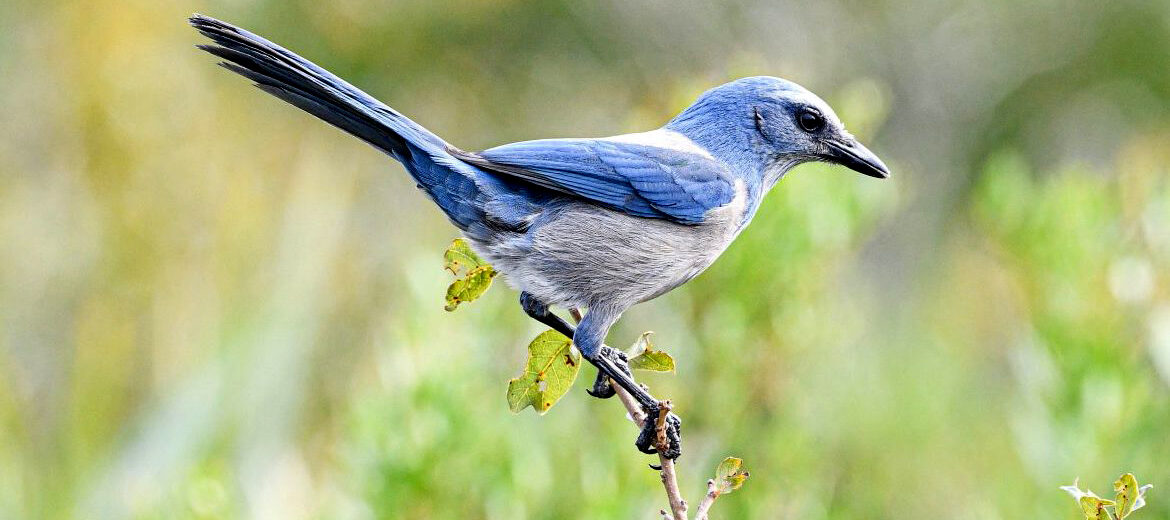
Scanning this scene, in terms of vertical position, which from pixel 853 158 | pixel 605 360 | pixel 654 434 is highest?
pixel 853 158

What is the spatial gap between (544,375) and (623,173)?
1.67 ft

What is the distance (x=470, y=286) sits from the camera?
251 cm

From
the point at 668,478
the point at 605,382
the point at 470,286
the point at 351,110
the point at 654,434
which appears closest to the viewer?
the point at 668,478

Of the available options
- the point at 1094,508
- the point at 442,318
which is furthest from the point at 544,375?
→ the point at 442,318

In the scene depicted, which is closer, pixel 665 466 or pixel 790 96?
pixel 665 466

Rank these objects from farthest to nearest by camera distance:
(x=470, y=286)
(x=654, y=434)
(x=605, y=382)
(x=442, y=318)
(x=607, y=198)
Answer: (x=442, y=318)
(x=605, y=382)
(x=607, y=198)
(x=470, y=286)
(x=654, y=434)

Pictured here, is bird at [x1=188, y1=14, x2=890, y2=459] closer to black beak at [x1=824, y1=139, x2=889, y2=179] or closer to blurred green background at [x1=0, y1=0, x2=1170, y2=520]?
black beak at [x1=824, y1=139, x2=889, y2=179]

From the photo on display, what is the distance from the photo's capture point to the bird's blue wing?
2.58 meters

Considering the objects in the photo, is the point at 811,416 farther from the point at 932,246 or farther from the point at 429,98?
the point at 429,98

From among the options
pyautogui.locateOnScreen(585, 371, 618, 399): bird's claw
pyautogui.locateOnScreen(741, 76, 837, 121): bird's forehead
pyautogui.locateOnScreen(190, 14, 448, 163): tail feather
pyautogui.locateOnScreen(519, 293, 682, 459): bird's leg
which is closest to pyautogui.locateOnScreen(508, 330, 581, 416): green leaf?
pyautogui.locateOnScreen(519, 293, 682, 459): bird's leg

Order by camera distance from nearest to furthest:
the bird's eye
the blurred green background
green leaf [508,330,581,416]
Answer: green leaf [508,330,581,416]
the bird's eye
the blurred green background

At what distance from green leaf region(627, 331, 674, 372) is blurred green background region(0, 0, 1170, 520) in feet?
4.15

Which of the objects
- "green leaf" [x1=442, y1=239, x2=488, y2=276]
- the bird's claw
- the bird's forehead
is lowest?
the bird's claw

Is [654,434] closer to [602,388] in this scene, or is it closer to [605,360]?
[605,360]
